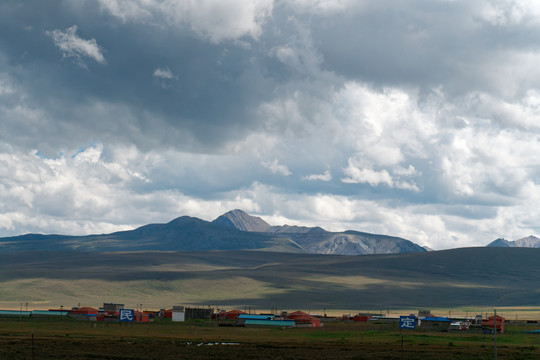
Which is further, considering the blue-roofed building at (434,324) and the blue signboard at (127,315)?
the blue signboard at (127,315)

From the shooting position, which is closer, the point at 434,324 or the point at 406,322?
the point at 406,322

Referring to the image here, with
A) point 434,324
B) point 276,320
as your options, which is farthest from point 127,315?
point 434,324

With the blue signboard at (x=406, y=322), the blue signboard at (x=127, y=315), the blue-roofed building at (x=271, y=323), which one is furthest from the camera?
the blue-roofed building at (x=271, y=323)

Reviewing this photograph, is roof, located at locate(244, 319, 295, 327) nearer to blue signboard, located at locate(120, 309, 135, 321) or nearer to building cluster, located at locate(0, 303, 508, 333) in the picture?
building cluster, located at locate(0, 303, 508, 333)

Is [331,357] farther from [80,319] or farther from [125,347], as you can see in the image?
[80,319]

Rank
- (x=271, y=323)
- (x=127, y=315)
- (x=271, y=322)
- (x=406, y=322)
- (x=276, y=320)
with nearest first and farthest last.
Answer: (x=406, y=322) < (x=127, y=315) < (x=271, y=323) < (x=271, y=322) < (x=276, y=320)

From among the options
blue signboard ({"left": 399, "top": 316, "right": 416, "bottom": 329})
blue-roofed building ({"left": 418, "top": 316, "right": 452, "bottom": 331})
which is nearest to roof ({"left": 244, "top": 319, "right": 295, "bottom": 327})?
blue signboard ({"left": 399, "top": 316, "right": 416, "bottom": 329})

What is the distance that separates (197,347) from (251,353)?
373 inches

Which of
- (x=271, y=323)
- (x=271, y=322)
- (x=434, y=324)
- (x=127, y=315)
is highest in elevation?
(x=127, y=315)

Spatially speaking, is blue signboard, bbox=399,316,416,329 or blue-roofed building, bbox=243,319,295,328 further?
blue-roofed building, bbox=243,319,295,328

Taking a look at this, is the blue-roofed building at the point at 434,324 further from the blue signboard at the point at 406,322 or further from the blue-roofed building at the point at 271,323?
the blue-roofed building at the point at 271,323

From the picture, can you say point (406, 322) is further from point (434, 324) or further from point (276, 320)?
point (276, 320)

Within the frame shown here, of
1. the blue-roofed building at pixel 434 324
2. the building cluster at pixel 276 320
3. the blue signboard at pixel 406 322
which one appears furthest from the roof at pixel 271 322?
the blue-roofed building at pixel 434 324

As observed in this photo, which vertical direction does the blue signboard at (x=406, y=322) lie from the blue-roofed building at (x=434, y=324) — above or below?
above
